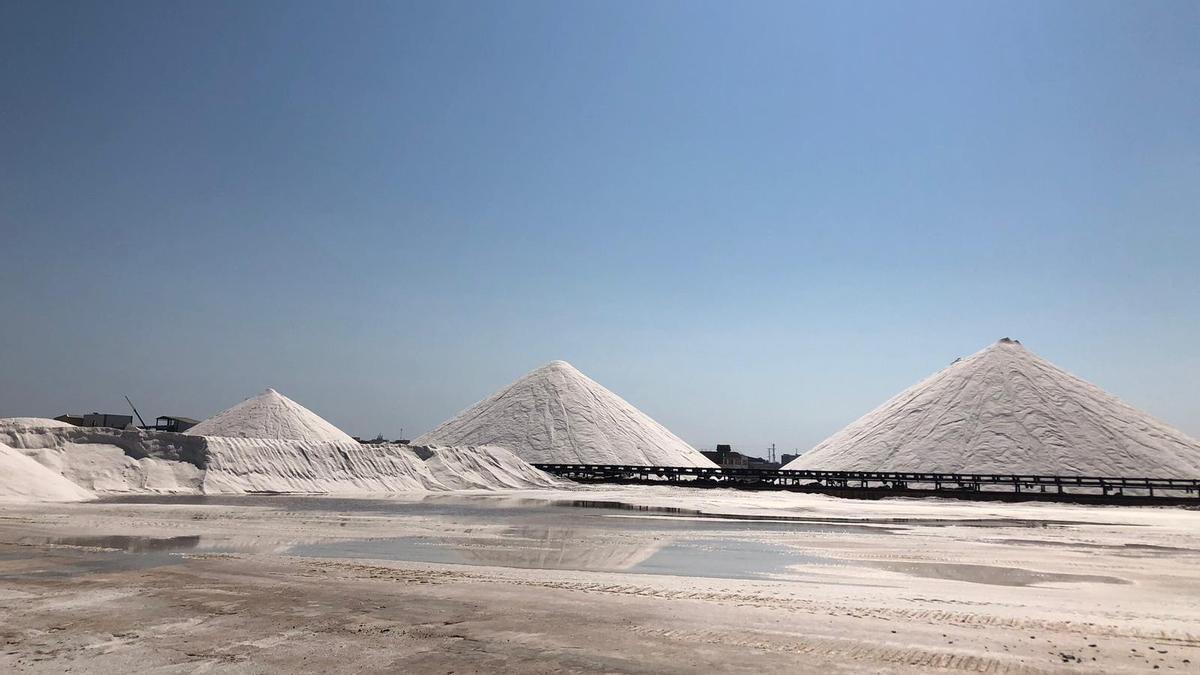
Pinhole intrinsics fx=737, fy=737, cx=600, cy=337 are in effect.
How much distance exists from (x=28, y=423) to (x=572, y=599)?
1444 inches

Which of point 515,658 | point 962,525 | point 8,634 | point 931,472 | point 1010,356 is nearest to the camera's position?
point 515,658

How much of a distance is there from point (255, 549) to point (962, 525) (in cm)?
1988

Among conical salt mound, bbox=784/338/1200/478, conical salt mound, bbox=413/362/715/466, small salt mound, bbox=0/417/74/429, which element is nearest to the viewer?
small salt mound, bbox=0/417/74/429

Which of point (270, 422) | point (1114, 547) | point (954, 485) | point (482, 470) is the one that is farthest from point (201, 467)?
point (954, 485)

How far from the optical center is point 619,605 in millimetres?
8266

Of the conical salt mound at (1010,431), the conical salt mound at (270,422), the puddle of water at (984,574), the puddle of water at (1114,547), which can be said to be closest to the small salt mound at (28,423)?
the conical salt mound at (270,422)

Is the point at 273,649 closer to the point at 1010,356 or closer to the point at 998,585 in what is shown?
the point at 998,585

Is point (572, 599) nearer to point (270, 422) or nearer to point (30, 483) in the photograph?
point (30, 483)

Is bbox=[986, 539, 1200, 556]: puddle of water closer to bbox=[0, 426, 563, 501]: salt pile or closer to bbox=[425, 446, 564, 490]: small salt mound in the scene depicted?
bbox=[0, 426, 563, 501]: salt pile

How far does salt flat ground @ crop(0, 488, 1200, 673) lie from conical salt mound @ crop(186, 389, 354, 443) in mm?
36769

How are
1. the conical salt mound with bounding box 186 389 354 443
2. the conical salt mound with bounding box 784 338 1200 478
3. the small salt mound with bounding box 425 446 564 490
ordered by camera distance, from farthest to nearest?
the conical salt mound with bounding box 186 389 354 443 → the conical salt mound with bounding box 784 338 1200 478 → the small salt mound with bounding box 425 446 564 490

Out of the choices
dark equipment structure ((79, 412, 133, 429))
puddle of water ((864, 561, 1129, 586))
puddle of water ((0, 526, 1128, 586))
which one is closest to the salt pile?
puddle of water ((0, 526, 1128, 586))

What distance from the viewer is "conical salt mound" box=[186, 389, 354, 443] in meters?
53.6

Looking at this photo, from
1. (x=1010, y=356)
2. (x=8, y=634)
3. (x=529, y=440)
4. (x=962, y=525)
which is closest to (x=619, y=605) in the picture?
(x=8, y=634)
